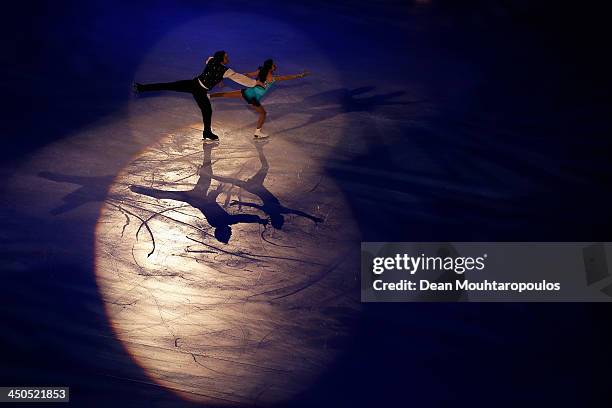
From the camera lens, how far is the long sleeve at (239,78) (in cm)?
1274

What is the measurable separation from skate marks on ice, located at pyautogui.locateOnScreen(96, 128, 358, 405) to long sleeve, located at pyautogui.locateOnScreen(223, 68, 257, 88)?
1109 mm

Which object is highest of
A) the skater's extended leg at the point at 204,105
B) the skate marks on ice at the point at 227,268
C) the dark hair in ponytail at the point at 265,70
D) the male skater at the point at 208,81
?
the dark hair in ponytail at the point at 265,70

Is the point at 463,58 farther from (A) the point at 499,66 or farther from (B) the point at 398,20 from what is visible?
(B) the point at 398,20

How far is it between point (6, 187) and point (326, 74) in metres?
7.17

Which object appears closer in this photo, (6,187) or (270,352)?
(270,352)

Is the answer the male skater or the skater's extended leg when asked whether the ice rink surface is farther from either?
the male skater

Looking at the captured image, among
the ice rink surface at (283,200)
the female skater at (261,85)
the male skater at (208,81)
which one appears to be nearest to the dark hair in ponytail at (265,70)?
the female skater at (261,85)

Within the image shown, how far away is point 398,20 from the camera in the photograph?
61.8 feet

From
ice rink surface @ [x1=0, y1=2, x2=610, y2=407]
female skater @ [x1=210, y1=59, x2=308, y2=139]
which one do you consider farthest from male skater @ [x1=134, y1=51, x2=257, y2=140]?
ice rink surface @ [x1=0, y1=2, x2=610, y2=407]

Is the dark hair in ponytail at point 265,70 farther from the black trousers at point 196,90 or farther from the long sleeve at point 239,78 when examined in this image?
the black trousers at point 196,90

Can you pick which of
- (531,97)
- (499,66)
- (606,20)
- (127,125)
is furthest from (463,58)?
(127,125)

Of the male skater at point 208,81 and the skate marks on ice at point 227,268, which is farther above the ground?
the male skater at point 208,81

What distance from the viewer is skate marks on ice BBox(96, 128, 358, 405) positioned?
8.14 meters

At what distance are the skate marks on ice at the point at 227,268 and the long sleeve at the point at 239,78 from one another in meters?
1.11
